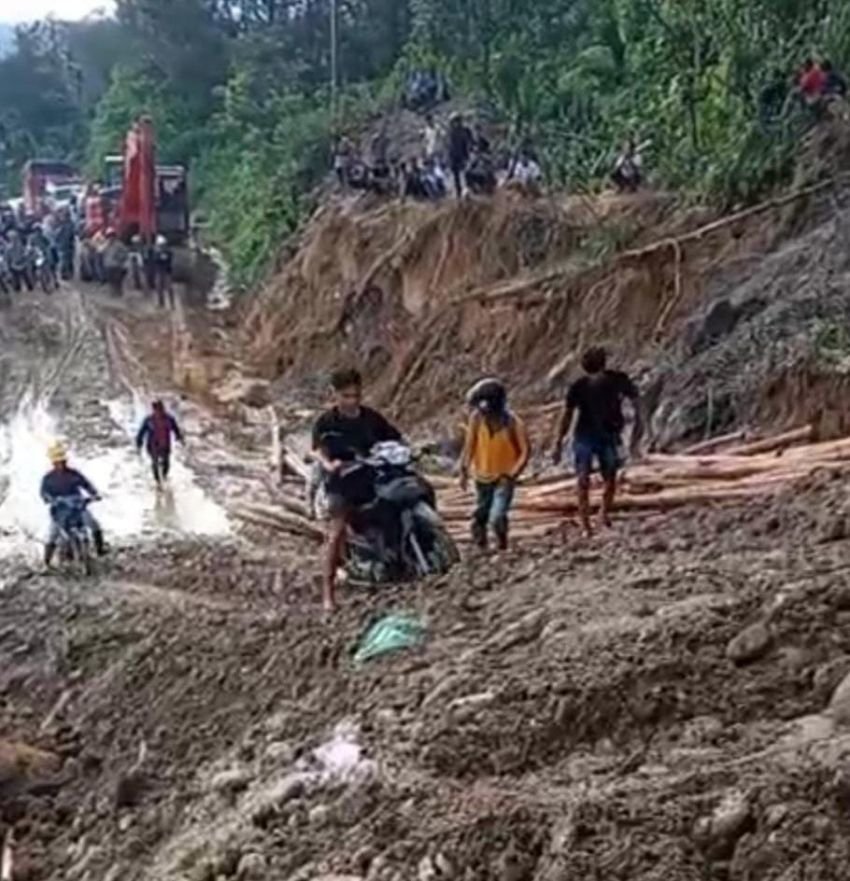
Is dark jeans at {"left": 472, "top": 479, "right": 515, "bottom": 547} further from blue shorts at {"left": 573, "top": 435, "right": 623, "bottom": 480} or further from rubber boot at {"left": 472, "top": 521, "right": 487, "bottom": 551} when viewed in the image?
blue shorts at {"left": 573, "top": 435, "right": 623, "bottom": 480}

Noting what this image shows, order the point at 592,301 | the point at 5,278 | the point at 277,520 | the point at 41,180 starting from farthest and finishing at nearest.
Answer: the point at 41,180, the point at 5,278, the point at 592,301, the point at 277,520

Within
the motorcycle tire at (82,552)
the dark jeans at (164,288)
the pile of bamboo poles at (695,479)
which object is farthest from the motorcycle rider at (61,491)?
the dark jeans at (164,288)

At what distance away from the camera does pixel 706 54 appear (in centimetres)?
2450

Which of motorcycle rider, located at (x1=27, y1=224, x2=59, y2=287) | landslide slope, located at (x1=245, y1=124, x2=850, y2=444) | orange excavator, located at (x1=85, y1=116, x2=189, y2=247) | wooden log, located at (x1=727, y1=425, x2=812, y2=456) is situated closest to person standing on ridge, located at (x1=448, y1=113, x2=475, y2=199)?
landslide slope, located at (x1=245, y1=124, x2=850, y2=444)

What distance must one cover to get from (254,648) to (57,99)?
6539 centimetres

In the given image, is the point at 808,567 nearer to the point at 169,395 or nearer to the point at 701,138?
Answer: the point at 701,138

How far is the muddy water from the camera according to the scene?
1709 cm

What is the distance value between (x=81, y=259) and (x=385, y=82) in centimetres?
902

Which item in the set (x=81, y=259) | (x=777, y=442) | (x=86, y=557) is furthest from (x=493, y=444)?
(x=81, y=259)

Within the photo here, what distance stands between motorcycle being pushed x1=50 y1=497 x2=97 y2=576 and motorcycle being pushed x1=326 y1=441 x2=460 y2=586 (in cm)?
405

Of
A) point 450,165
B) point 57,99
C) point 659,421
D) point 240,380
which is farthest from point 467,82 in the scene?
point 57,99

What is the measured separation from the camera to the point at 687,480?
13227 millimetres

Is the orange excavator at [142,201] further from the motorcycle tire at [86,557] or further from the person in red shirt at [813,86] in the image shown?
the motorcycle tire at [86,557]

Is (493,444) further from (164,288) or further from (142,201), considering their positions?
(142,201)
